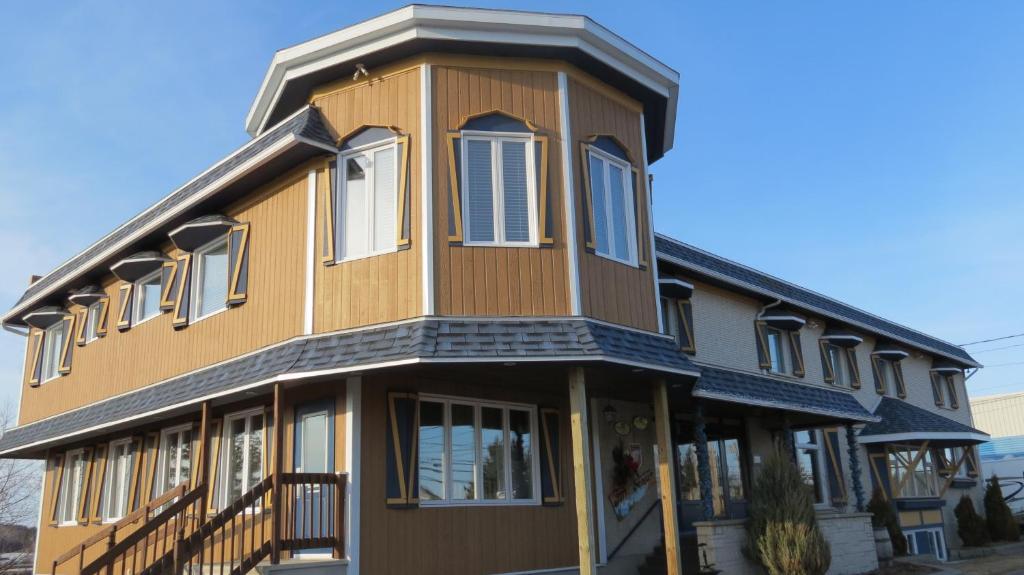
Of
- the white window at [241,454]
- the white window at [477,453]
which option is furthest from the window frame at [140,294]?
the white window at [477,453]

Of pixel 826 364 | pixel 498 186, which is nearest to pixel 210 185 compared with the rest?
pixel 498 186

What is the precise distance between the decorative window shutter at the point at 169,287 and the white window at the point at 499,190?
6.40 meters

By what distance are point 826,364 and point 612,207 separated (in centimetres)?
1112

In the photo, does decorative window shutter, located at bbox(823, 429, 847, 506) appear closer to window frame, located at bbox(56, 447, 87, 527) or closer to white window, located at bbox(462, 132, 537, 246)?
white window, located at bbox(462, 132, 537, 246)

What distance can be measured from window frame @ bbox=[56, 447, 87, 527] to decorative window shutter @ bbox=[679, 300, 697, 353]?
12.7 m

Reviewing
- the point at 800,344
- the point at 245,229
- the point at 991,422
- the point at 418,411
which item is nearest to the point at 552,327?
the point at 418,411

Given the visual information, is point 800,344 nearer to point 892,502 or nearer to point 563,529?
point 892,502

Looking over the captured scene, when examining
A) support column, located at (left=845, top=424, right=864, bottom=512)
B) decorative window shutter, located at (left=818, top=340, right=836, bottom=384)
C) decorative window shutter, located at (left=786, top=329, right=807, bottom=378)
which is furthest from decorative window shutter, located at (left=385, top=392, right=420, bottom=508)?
decorative window shutter, located at (left=818, top=340, right=836, bottom=384)

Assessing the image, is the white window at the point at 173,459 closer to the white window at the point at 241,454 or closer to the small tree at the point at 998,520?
the white window at the point at 241,454

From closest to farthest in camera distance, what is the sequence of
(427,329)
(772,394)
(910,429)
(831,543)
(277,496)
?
(277,496), (427,329), (831,543), (772,394), (910,429)

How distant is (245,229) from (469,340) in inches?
196

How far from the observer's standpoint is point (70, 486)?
1922cm

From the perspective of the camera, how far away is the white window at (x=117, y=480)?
16719 millimetres

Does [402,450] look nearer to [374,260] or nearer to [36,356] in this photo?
[374,260]
